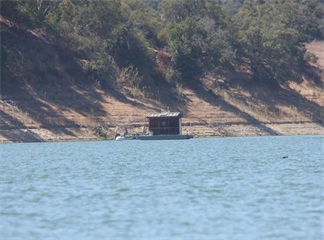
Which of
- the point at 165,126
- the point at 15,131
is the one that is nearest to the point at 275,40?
the point at 165,126

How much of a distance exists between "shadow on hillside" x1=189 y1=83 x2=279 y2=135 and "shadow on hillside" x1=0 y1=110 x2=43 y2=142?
2579 cm

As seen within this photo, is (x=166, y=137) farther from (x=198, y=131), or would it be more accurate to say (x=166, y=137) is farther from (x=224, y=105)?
(x=224, y=105)

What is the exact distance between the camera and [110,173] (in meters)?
47.8

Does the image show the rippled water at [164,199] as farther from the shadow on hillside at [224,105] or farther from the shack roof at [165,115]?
A: the shadow on hillside at [224,105]

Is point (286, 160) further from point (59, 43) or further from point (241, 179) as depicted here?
point (59, 43)

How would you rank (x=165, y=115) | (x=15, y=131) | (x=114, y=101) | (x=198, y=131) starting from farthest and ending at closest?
(x=114, y=101) < (x=198, y=131) < (x=165, y=115) < (x=15, y=131)

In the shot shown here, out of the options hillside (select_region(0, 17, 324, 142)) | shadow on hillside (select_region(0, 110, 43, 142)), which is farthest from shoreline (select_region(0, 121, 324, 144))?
hillside (select_region(0, 17, 324, 142))

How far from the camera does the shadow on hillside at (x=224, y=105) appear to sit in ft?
347

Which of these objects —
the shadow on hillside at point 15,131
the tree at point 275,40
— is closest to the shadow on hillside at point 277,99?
the tree at point 275,40

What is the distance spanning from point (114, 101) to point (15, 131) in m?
15.7

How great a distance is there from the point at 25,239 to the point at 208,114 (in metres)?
79.2

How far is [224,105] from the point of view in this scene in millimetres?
108000

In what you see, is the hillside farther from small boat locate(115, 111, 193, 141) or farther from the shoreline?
small boat locate(115, 111, 193, 141)

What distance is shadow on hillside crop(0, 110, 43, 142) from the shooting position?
299 ft
